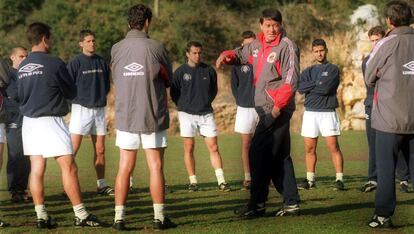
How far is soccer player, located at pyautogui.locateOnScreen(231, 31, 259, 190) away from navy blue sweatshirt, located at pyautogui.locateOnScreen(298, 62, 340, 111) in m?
0.96

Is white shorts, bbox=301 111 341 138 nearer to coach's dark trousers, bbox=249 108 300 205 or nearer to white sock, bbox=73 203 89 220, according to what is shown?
coach's dark trousers, bbox=249 108 300 205

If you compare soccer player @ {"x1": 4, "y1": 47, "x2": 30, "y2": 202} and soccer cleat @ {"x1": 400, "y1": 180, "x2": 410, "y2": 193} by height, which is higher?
soccer player @ {"x1": 4, "y1": 47, "x2": 30, "y2": 202}

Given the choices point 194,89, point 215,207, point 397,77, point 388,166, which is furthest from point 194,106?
point 397,77

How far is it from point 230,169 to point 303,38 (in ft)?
70.5

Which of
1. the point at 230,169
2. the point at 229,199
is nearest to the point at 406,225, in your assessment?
the point at 229,199

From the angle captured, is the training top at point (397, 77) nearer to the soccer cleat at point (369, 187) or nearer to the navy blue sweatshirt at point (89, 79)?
the soccer cleat at point (369, 187)

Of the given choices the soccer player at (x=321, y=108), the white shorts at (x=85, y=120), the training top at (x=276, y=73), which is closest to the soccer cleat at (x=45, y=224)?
the training top at (x=276, y=73)

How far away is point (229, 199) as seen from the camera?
11.9m

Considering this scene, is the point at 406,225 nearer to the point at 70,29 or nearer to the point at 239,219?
the point at 239,219

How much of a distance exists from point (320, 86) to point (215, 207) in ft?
10.7

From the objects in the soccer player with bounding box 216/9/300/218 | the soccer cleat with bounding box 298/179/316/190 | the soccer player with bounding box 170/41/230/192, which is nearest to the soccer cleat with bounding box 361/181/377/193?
the soccer cleat with bounding box 298/179/316/190

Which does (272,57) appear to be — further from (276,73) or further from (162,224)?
(162,224)

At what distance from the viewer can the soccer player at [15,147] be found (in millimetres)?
12336

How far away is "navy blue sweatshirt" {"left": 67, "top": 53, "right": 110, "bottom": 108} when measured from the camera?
12914 mm
